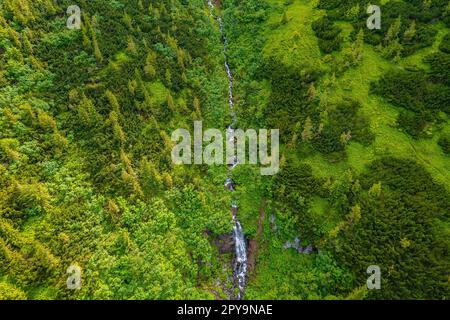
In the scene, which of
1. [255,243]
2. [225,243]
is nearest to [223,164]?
[225,243]

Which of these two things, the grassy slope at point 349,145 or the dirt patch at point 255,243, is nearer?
the grassy slope at point 349,145

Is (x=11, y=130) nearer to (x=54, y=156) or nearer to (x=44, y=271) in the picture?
(x=54, y=156)

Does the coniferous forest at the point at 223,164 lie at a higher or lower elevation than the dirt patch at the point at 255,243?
higher

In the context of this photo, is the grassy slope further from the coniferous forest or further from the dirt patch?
the dirt patch

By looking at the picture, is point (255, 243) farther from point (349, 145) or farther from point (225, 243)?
point (349, 145)

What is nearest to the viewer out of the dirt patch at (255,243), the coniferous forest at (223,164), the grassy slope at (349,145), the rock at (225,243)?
the coniferous forest at (223,164)

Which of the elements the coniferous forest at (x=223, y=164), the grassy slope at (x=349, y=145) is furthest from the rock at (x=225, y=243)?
the grassy slope at (x=349, y=145)

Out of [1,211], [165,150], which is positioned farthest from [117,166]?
[1,211]

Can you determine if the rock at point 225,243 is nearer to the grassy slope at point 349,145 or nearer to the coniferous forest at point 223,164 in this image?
the coniferous forest at point 223,164

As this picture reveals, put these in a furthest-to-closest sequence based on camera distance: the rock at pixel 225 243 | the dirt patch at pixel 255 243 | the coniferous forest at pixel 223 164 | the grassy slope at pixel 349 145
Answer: the rock at pixel 225 243
the dirt patch at pixel 255 243
the grassy slope at pixel 349 145
the coniferous forest at pixel 223 164
